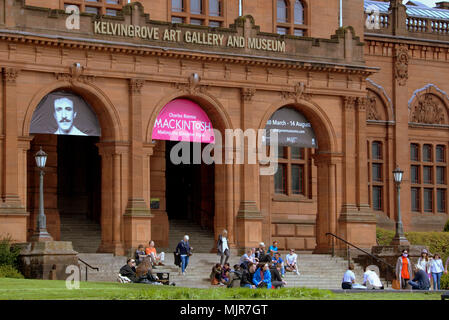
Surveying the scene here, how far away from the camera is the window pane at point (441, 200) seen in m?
59.4

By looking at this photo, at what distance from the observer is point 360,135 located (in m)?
49.9

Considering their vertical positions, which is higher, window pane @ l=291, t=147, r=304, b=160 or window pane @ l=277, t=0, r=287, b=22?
window pane @ l=277, t=0, r=287, b=22

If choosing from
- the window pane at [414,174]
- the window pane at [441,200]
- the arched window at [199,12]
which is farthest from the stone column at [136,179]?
the window pane at [441,200]

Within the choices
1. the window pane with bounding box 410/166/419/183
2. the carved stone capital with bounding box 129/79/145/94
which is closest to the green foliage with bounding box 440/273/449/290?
Result: the carved stone capital with bounding box 129/79/145/94

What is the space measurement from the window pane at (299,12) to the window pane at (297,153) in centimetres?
574

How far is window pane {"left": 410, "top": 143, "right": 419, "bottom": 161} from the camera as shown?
193 feet

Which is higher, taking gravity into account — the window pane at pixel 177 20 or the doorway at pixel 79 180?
the window pane at pixel 177 20

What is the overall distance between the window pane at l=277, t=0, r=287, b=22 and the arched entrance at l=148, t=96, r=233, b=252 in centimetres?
681

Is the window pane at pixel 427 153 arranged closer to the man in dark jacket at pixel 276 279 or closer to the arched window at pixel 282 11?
the arched window at pixel 282 11

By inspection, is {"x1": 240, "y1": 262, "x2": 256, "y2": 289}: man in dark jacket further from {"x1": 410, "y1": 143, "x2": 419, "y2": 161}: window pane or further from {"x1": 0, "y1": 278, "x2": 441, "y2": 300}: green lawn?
{"x1": 410, "y1": 143, "x2": 419, "y2": 161}: window pane

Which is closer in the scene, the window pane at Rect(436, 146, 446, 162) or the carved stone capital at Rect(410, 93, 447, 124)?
the carved stone capital at Rect(410, 93, 447, 124)

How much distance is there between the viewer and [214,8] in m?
50.3

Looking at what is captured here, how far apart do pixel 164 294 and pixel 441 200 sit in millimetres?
34847
